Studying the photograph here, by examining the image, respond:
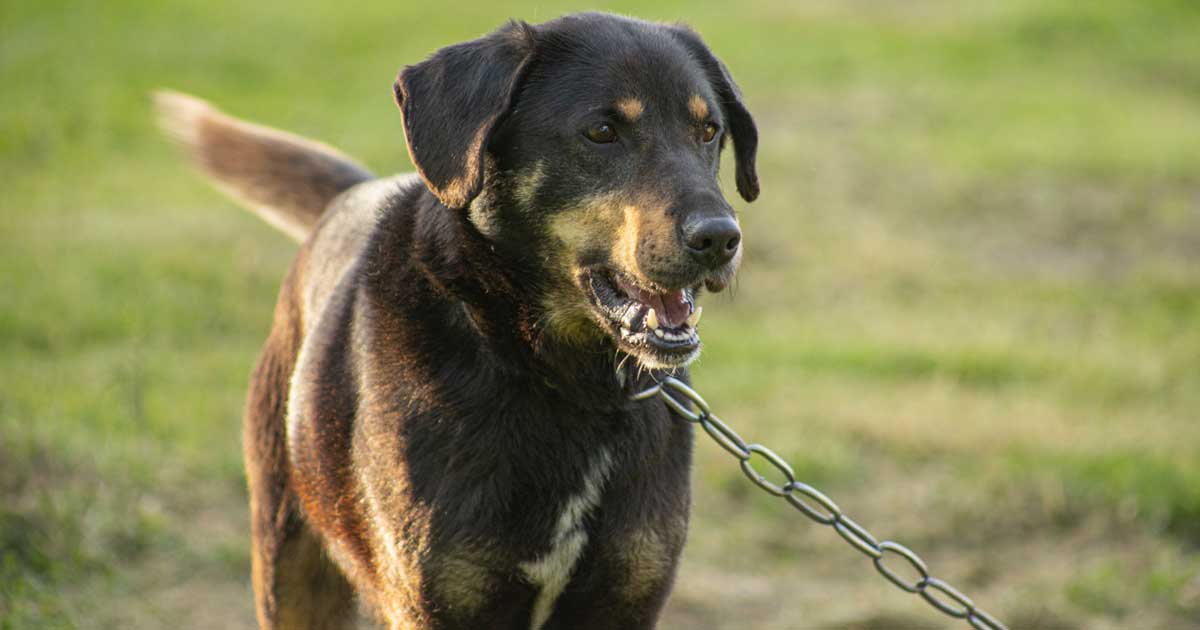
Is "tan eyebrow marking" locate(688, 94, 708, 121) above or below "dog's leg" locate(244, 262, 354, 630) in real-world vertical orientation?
above

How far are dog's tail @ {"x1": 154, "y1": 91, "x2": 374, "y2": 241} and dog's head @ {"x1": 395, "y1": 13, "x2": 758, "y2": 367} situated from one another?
156cm

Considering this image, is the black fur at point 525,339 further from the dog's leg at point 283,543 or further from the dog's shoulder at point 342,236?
the dog's leg at point 283,543

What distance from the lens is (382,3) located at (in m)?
21.5

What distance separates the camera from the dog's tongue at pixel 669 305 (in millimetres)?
3180

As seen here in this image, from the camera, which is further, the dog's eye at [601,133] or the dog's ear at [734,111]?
the dog's ear at [734,111]

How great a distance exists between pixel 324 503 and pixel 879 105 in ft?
40.5

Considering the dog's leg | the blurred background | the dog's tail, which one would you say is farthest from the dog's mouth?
the blurred background

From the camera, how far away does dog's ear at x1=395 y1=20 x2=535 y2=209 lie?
123 inches

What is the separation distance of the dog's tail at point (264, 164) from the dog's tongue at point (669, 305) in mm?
1871

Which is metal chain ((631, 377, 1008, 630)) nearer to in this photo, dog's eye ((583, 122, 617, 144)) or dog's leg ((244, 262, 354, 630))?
dog's eye ((583, 122, 617, 144))

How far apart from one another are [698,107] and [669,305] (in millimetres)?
521

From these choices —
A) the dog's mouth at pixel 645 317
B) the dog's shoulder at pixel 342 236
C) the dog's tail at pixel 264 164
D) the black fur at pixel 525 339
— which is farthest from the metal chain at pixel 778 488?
the dog's tail at pixel 264 164

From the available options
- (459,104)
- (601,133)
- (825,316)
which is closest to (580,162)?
(601,133)

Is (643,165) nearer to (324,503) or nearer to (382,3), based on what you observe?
(324,503)
